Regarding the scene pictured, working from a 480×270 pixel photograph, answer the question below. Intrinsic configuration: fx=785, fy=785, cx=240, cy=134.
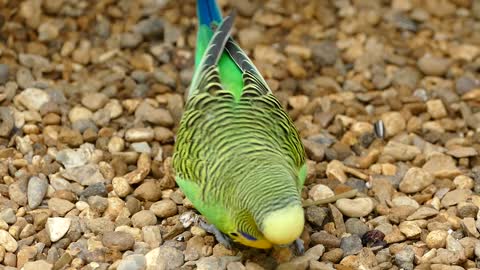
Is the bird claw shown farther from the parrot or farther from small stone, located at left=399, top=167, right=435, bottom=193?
small stone, located at left=399, top=167, right=435, bottom=193

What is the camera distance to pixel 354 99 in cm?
604

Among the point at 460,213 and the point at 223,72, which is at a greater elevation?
the point at 223,72

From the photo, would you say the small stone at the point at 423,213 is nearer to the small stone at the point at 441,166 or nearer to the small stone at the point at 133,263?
the small stone at the point at 441,166

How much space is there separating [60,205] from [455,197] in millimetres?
2466

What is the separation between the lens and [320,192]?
496cm

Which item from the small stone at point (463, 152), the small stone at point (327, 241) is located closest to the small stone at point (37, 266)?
the small stone at point (327, 241)

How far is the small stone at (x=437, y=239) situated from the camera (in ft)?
15.0

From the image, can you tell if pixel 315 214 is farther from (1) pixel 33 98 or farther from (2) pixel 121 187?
(1) pixel 33 98

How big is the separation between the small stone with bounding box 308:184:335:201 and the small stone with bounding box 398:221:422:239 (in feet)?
1.61

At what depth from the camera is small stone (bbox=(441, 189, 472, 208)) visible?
4.94 metres

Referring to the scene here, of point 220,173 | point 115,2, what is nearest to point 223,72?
point 220,173

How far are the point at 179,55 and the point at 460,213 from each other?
2.58 metres

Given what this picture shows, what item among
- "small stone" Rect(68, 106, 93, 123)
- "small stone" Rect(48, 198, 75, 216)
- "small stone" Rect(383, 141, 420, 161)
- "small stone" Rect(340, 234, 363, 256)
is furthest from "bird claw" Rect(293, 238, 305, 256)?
"small stone" Rect(68, 106, 93, 123)

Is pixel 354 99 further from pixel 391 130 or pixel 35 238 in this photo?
pixel 35 238
